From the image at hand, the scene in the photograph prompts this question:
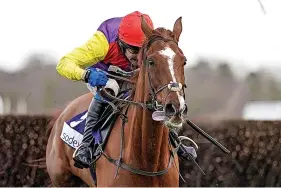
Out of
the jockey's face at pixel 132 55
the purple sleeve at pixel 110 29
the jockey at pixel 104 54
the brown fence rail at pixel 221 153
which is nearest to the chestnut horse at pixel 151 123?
the jockey at pixel 104 54

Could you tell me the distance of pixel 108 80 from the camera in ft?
18.9

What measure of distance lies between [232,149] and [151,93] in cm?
541

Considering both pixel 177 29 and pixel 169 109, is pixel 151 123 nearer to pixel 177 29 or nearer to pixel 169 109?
pixel 169 109

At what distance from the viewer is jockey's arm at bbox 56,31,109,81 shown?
5.70 meters

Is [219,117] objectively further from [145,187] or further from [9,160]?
[145,187]

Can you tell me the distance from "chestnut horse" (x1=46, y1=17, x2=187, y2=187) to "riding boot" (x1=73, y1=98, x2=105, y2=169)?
4.2 inches

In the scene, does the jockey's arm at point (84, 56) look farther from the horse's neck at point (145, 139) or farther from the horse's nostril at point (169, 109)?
the horse's nostril at point (169, 109)

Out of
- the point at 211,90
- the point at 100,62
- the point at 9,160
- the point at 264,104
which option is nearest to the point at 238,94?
the point at 211,90

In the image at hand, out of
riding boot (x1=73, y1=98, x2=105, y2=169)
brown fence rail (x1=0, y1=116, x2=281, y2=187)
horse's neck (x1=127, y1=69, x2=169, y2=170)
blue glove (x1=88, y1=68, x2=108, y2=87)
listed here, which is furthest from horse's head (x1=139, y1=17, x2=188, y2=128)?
brown fence rail (x1=0, y1=116, x2=281, y2=187)

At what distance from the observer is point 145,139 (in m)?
5.26

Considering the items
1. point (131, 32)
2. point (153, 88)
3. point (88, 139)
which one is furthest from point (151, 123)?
point (131, 32)

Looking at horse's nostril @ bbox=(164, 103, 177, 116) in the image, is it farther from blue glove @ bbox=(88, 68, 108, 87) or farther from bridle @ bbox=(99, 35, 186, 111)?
blue glove @ bbox=(88, 68, 108, 87)

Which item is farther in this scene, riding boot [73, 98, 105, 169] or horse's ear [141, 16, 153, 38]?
riding boot [73, 98, 105, 169]

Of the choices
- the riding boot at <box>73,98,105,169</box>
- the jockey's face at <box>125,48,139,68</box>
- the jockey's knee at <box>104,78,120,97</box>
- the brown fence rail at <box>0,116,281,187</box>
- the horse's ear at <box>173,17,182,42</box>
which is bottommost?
the brown fence rail at <box>0,116,281,187</box>
